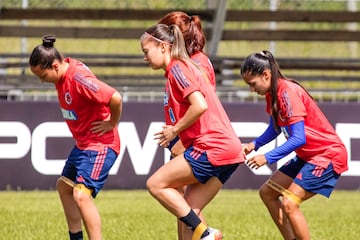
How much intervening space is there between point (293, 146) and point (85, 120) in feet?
5.34

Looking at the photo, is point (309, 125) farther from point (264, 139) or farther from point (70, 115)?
point (70, 115)

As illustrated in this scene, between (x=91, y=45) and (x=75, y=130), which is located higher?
(x=75, y=130)

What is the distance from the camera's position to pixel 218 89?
17359 mm

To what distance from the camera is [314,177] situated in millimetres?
8648

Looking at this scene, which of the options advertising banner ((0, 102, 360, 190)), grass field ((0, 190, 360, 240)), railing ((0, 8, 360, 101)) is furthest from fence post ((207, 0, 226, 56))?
grass field ((0, 190, 360, 240))

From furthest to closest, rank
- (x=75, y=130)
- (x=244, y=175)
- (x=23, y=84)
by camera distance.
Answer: (x=23, y=84), (x=244, y=175), (x=75, y=130)

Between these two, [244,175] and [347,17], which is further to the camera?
[347,17]

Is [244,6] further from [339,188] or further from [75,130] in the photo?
[75,130]

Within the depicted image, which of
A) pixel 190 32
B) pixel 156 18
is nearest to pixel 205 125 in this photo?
pixel 190 32

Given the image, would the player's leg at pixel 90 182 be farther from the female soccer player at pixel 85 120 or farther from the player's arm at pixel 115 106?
the player's arm at pixel 115 106

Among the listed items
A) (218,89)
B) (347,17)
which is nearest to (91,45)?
(347,17)

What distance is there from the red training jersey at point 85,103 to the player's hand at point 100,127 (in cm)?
3

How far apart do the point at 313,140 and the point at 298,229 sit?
0.71m

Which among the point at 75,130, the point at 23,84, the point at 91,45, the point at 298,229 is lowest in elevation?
the point at 91,45
